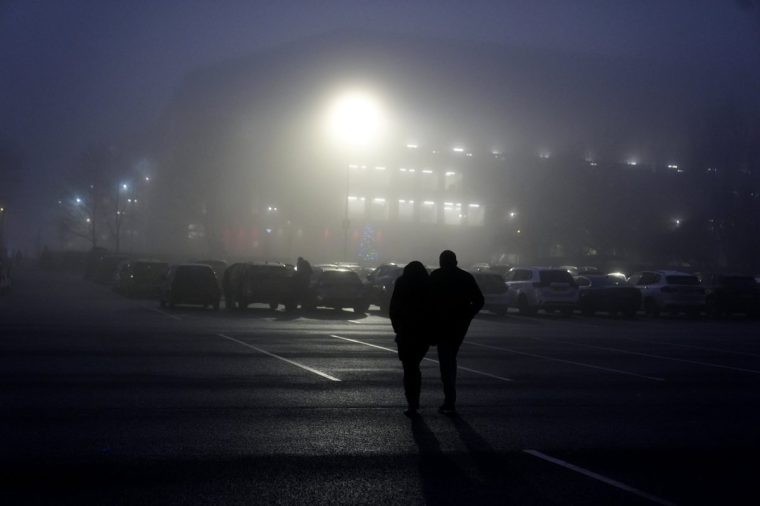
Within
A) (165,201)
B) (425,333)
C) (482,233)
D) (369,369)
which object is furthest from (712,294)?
(165,201)

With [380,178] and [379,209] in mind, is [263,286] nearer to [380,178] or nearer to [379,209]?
[379,209]

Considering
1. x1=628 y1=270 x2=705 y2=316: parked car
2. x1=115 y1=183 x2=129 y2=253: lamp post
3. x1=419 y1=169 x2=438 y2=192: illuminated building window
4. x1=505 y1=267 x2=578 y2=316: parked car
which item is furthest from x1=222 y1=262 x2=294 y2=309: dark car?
x1=115 y1=183 x2=129 y2=253: lamp post

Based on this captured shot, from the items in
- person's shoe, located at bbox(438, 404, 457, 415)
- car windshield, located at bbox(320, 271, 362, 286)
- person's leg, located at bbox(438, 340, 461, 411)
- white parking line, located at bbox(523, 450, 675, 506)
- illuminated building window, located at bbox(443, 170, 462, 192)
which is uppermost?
illuminated building window, located at bbox(443, 170, 462, 192)

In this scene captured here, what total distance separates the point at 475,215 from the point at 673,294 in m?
56.4

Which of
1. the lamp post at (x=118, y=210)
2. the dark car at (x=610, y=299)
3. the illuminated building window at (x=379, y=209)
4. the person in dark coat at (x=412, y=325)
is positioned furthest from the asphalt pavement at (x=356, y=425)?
the lamp post at (x=118, y=210)

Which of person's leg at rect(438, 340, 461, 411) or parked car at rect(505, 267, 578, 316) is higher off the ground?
parked car at rect(505, 267, 578, 316)

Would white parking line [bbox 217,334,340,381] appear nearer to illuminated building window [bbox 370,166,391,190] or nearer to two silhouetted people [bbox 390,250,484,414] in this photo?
two silhouetted people [bbox 390,250,484,414]

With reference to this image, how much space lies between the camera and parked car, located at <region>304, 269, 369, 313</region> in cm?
3622

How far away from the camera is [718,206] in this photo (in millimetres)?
70500

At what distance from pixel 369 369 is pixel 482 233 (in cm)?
7500

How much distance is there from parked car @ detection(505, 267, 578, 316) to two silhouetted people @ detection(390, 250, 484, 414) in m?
26.2

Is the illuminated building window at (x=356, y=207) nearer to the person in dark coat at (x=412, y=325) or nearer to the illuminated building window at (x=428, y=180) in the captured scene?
the illuminated building window at (x=428, y=180)

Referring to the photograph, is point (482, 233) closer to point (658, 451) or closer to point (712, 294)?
point (712, 294)

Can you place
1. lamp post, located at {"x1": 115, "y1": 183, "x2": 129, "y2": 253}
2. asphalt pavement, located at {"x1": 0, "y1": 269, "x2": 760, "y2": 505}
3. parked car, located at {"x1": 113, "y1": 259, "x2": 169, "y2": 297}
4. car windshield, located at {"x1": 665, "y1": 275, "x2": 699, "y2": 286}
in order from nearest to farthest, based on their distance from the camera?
asphalt pavement, located at {"x1": 0, "y1": 269, "x2": 760, "y2": 505}
car windshield, located at {"x1": 665, "y1": 275, "x2": 699, "y2": 286}
parked car, located at {"x1": 113, "y1": 259, "x2": 169, "y2": 297}
lamp post, located at {"x1": 115, "y1": 183, "x2": 129, "y2": 253}
